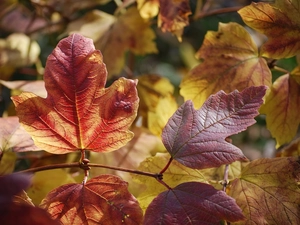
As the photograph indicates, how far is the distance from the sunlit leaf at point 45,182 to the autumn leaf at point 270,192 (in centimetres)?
27

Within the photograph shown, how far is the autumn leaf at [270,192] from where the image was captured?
590 mm

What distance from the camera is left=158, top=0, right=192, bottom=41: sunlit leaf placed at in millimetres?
789

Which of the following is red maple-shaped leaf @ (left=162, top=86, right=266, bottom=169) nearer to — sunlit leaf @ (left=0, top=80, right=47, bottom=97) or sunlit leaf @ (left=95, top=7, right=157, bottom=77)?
sunlit leaf @ (left=0, top=80, right=47, bottom=97)

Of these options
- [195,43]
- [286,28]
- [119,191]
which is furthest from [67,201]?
[195,43]

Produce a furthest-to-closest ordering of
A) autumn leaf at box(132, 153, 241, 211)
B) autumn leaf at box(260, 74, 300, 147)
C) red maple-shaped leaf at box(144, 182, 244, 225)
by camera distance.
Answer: autumn leaf at box(260, 74, 300, 147) → autumn leaf at box(132, 153, 241, 211) → red maple-shaped leaf at box(144, 182, 244, 225)

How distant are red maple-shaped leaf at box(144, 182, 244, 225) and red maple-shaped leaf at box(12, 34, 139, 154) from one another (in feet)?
0.32

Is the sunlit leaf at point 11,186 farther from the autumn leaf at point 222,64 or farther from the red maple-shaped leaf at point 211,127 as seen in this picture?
the autumn leaf at point 222,64

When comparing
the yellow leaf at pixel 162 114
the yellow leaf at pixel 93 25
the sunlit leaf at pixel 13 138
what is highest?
the yellow leaf at pixel 93 25

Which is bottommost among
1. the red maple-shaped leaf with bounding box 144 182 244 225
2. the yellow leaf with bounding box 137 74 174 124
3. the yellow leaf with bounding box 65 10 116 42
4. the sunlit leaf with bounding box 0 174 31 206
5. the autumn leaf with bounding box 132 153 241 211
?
the yellow leaf with bounding box 137 74 174 124

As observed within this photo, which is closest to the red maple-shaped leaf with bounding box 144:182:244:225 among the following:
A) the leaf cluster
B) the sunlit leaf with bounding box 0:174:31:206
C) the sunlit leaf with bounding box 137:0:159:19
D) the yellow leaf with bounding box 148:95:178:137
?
the leaf cluster

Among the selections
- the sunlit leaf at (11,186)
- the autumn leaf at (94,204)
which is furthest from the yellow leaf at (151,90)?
the sunlit leaf at (11,186)

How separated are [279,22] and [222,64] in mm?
119

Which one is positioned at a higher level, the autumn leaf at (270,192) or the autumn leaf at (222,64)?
the autumn leaf at (222,64)

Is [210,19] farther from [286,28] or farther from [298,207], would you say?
[298,207]
